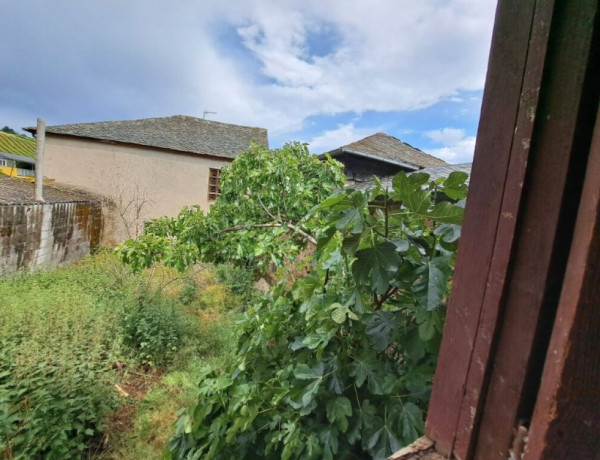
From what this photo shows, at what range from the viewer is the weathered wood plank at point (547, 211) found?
0.43 metres

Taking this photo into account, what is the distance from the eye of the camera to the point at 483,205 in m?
0.51

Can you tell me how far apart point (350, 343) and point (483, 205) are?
0.79m

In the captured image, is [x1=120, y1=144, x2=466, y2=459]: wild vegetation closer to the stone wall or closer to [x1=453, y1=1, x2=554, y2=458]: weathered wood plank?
[x1=453, y1=1, x2=554, y2=458]: weathered wood plank

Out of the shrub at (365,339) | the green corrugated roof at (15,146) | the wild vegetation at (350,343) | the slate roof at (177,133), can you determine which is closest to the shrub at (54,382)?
the wild vegetation at (350,343)

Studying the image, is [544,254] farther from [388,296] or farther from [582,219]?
[388,296]

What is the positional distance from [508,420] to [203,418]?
141 centimetres

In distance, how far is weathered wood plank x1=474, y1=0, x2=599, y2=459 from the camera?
430 millimetres

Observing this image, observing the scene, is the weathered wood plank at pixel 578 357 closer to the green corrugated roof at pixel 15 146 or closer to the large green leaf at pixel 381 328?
the large green leaf at pixel 381 328

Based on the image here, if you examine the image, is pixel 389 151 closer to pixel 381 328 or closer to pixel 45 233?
pixel 381 328

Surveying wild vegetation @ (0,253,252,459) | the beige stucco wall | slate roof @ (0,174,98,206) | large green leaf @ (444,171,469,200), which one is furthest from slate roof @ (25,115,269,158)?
large green leaf @ (444,171,469,200)

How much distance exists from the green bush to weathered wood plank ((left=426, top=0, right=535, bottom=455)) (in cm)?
498

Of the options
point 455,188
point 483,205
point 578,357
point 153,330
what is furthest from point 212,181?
point 578,357

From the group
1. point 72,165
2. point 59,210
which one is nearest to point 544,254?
point 59,210

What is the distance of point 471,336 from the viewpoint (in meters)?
0.51
